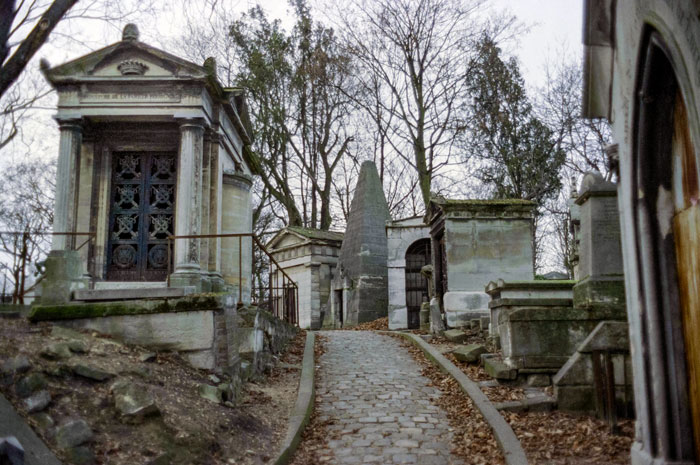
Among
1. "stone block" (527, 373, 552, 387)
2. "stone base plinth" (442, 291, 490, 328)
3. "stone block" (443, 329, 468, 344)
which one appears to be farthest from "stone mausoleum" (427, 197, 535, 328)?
"stone block" (527, 373, 552, 387)

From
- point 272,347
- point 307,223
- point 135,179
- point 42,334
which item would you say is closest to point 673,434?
point 42,334

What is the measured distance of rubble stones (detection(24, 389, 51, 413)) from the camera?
183 inches

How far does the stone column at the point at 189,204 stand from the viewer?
10070mm

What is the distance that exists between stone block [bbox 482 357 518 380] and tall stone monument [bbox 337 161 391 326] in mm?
12048

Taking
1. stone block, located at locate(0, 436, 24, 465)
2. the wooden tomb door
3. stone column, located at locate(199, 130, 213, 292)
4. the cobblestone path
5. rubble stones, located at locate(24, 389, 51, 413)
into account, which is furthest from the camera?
stone column, located at locate(199, 130, 213, 292)

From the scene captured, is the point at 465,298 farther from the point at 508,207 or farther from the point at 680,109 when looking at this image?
the point at 680,109

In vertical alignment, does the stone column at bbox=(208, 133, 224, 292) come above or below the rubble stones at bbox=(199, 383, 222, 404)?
above

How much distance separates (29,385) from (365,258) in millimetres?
17198

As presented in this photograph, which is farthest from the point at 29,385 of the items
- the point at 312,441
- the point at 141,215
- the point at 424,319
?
the point at 424,319

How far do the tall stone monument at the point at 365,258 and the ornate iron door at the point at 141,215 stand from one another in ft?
35.8

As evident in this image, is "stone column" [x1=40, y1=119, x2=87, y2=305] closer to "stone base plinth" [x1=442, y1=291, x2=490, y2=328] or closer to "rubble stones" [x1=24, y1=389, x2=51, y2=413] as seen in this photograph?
"rubble stones" [x1=24, y1=389, x2=51, y2=413]

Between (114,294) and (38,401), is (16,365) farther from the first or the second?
(114,294)

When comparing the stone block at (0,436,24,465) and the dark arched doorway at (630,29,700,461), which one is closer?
the stone block at (0,436,24,465)

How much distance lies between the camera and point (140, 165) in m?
11.1
